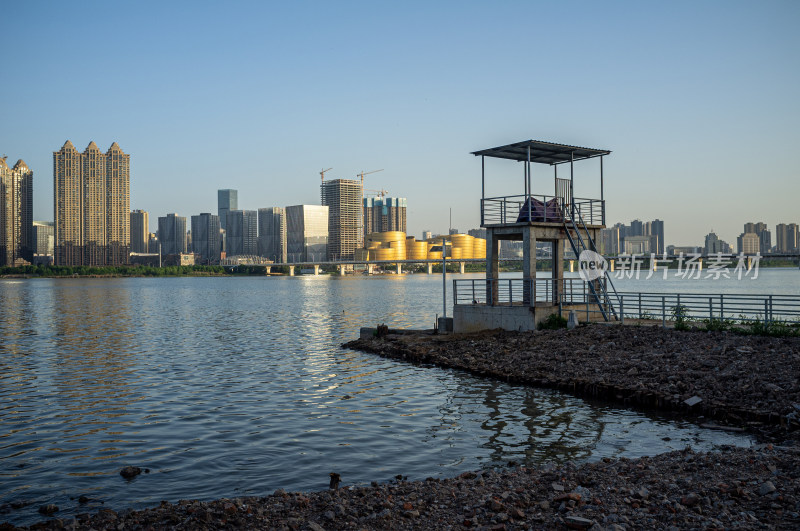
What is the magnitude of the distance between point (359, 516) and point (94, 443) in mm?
9621

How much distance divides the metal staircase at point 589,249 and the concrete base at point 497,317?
7.42 feet

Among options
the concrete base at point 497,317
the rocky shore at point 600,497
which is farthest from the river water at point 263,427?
the concrete base at point 497,317

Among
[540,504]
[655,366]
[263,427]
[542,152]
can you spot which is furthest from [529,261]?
[540,504]

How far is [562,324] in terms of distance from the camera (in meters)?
29.9

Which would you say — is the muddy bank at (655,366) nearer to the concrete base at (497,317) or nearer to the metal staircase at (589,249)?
the concrete base at (497,317)

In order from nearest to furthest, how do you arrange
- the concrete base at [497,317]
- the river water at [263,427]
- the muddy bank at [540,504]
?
the muddy bank at [540,504]
the river water at [263,427]
the concrete base at [497,317]

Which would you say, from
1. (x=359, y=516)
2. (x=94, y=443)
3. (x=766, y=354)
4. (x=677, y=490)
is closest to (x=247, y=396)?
(x=94, y=443)

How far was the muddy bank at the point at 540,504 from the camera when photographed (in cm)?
949

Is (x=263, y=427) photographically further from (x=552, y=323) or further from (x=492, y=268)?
(x=492, y=268)

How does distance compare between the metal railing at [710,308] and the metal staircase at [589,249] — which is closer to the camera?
the metal railing at [710,308]

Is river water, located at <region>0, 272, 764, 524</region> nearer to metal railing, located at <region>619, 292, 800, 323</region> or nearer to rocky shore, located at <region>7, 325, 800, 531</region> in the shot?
rocky shore, located at <region>7, 325, 800, 531</region>

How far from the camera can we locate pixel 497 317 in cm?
3209

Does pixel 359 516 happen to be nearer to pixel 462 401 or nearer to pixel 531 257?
pixel 462 401

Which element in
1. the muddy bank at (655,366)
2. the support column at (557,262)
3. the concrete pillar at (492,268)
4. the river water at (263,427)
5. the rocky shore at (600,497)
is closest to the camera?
the rocky shore at (600,497)
